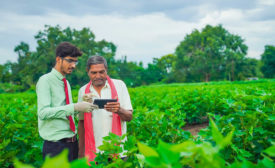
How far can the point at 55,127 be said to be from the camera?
7.25 ft

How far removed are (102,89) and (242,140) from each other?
1569 millimetres

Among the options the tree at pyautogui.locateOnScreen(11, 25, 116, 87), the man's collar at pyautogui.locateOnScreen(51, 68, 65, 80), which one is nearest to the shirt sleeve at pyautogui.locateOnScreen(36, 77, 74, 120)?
the man's collar at pyautogui.locateOnScreen(51, 68, 65, 80)

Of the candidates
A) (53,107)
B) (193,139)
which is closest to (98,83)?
(53,107)

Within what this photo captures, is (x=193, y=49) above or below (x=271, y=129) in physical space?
above

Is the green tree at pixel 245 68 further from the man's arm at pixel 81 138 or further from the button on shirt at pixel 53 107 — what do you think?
the button on shirt at pixel 53 107

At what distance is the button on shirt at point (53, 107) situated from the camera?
2.05 m

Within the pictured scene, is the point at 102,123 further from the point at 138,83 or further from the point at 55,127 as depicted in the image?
the point at 138,83

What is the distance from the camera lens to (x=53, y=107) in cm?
212

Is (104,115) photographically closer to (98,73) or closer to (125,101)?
(125,101)

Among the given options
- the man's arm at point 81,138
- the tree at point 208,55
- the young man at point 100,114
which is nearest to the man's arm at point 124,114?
the young man at point 100,114

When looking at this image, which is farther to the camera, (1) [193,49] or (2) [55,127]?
(1) [193,49]

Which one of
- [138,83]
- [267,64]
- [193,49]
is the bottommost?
[138,83]

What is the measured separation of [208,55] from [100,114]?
50548 mm

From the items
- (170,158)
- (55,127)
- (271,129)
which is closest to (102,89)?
(55,127)
